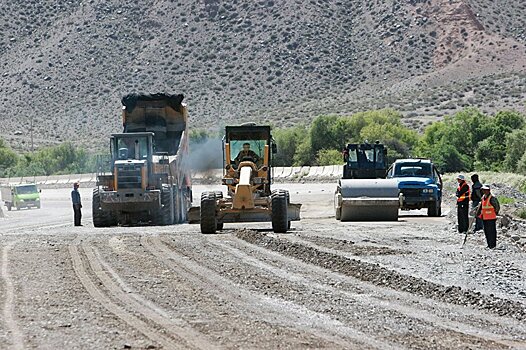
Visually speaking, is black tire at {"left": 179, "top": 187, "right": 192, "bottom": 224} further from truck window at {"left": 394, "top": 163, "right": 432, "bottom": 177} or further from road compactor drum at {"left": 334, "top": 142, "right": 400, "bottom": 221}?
truck window at {"left": 394, "top": 163, "right": 432, "bottom": 177}

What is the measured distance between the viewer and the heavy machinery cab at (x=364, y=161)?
41.3 meters

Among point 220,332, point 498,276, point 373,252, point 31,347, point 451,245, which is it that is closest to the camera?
point 31,347

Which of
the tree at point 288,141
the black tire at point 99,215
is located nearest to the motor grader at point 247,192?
the black tire at point 99,215

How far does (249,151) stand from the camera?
31922 mm

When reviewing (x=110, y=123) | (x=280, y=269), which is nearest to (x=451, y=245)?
(x=280, y=269)

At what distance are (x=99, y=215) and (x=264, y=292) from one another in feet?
66.7

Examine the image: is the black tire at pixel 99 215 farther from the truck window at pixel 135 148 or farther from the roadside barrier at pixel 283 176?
the roadside barrier at pixel 283 176

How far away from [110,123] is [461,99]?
31.8 meters

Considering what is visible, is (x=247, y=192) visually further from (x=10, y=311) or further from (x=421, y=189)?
(x=10, y=311)

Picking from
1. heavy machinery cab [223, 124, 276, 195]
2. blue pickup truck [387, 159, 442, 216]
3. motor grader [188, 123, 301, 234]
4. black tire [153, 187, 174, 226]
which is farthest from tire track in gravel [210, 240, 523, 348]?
blue pickup truck [387, 159, 442, 216]

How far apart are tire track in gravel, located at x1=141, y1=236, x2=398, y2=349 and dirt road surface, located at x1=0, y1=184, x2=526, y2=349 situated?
0.02 m

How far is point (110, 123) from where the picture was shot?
9662cm

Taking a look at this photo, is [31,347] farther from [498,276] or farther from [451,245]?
[451,245]

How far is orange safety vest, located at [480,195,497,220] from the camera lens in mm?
23719
